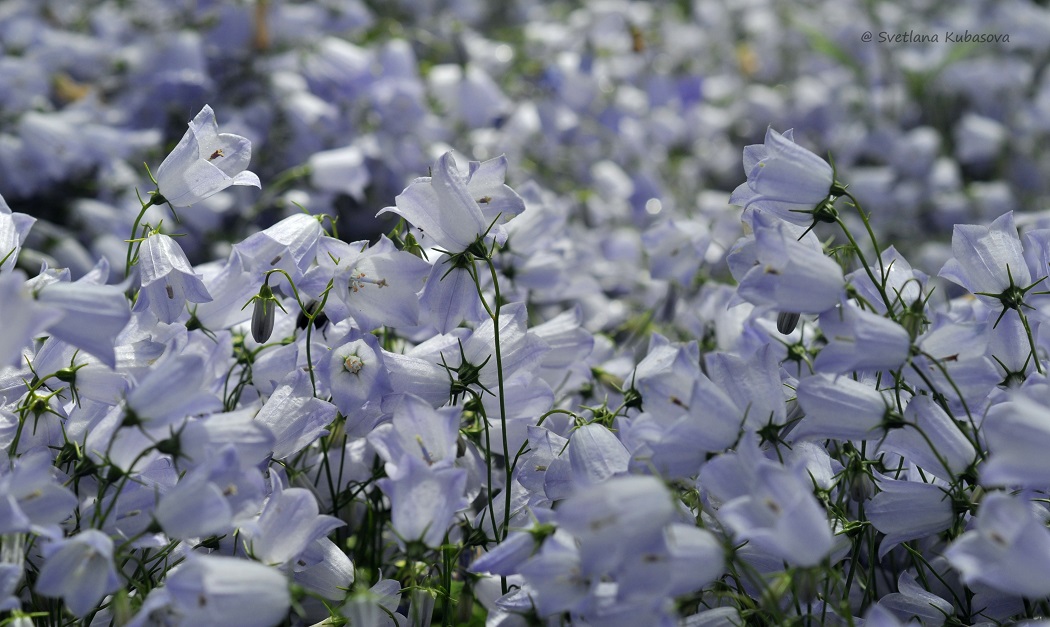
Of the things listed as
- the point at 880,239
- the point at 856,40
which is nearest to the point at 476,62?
the point at 880,239

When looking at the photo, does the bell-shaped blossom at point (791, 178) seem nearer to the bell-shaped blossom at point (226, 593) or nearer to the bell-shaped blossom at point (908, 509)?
the bell-shaped blossom at point (908, 509)

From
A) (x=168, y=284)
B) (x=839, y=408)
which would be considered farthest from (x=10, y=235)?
(x=839, y=408)

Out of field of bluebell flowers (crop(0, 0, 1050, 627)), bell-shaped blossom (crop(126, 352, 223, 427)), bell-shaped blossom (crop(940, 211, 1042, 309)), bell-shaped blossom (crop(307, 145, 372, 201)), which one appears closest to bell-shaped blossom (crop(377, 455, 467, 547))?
field of bluebell flowers (crop(0, 0, 1050, 627))

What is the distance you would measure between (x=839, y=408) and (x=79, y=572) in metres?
0.94

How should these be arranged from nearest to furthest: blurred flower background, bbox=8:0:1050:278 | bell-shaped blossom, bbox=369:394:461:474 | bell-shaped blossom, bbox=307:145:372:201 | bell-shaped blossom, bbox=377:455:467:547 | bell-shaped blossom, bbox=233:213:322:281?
bell-shaped blossom, bbox=377:455:467:547
bell-shaped blossom, bbox=369:394:461:474
bell-shaped blossom, bbox=233:213:322:281
bell-shaped blossom, bbox=307:145:372:201
blurred flower background, bbox=8:0:1050:278

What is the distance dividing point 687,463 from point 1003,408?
36cm

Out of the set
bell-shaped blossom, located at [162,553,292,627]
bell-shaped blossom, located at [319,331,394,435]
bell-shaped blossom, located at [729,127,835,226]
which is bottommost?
bell-shaped blossom, located at [319,331,394,435]

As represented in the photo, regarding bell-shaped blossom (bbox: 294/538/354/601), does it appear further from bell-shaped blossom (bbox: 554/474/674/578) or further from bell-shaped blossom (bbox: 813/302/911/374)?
bell-shaped blossom (bbox: 813/302/911/374)

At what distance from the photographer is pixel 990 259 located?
1446mm

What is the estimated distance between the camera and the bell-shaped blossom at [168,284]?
1438mm

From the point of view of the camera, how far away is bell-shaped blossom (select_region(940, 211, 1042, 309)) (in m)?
1.44

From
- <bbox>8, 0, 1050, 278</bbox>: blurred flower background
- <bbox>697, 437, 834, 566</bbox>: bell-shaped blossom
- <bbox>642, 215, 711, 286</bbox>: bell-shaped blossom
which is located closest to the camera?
<bbox>697, 437, 834, 566</bbox>: bell-shaped blossom

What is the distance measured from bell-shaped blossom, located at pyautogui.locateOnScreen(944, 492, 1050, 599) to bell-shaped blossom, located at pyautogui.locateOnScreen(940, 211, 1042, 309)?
50 cm

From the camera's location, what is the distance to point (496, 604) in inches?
51.2
